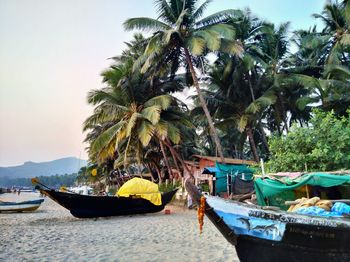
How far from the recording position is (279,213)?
16.7 feet

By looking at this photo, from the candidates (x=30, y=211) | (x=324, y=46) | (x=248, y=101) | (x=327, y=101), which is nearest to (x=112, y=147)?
(x=30, y=211)

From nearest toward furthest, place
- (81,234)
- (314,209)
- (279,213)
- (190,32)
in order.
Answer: (279,213), (314,209), (81,234), (190,32)

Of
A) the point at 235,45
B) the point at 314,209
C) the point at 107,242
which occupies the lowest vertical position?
the point at 107,242

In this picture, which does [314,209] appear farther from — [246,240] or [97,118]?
[97,118]

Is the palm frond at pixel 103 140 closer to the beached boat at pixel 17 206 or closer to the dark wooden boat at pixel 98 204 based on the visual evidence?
the dark wooden boat at pixel 98 204

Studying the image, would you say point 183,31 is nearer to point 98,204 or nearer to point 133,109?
point 133,109

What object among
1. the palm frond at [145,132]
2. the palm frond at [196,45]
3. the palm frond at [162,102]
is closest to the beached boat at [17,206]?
the palm frond at [145,132]

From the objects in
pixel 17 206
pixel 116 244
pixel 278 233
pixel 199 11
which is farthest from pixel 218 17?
pixel 17 206

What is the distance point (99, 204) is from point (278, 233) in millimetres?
12060

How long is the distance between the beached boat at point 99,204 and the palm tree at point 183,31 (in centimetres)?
605

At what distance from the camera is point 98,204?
15734 mm

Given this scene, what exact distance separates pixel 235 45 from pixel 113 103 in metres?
7.94

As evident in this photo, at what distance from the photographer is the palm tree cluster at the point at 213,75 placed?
692 inches

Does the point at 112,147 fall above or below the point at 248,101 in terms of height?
below
